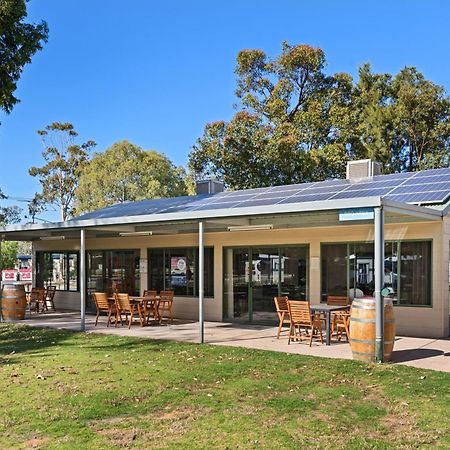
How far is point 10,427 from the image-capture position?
5.35 meters

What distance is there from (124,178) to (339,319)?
1124 inches

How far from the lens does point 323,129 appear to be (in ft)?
83.0

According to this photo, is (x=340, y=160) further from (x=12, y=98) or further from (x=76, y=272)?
(x=12, y=98)

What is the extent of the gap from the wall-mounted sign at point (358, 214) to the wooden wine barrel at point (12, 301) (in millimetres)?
9523

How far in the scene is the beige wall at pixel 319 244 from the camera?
11148 mm

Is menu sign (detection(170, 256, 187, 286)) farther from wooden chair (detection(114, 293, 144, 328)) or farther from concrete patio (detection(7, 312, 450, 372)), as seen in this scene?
wooden chair (detection(114, 293, 144, 328))

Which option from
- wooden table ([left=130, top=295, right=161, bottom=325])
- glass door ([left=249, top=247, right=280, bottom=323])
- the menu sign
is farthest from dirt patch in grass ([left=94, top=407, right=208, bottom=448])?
the menu sign

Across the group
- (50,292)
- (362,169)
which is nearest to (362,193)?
(362,169)

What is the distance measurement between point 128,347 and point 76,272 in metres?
8.94

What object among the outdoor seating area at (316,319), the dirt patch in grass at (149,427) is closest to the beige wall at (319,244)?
the outdoor seating area at (316,319)

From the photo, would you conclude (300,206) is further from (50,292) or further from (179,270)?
(50,292)

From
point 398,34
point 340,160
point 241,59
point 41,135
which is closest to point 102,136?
point 41,135

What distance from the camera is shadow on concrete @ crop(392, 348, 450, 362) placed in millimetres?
8789

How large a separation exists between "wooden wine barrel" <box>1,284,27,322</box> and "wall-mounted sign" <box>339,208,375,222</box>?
9523 millimetres
